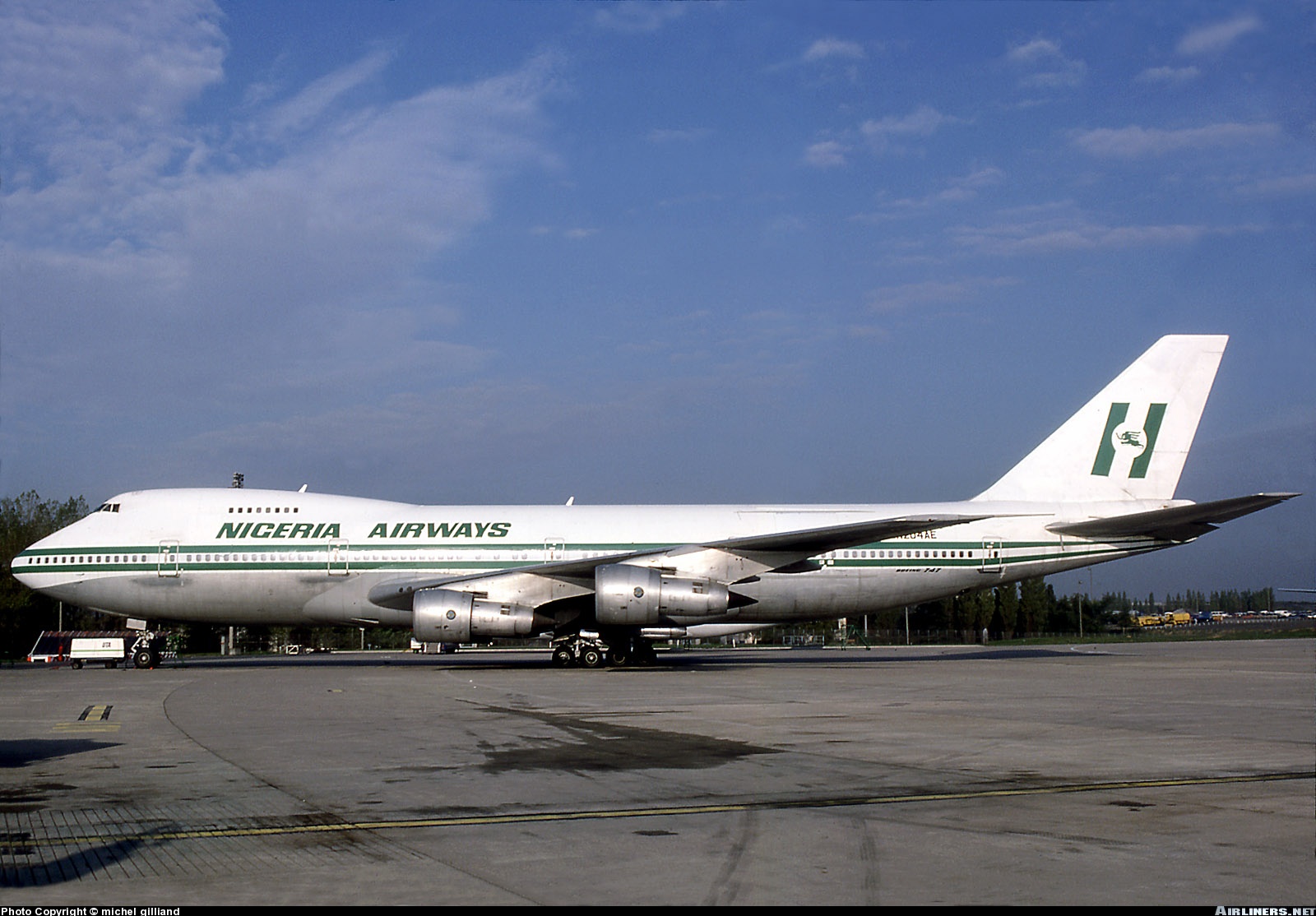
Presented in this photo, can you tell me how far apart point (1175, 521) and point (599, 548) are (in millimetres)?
14163

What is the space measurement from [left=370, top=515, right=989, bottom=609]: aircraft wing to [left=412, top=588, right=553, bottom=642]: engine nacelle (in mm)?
541

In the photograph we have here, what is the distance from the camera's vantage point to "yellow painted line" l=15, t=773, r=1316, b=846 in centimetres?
611

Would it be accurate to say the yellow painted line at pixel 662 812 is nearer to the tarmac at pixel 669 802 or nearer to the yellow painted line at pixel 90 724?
the tarmac at pixel 669 802

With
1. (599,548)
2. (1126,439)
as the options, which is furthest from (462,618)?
(1126,439)

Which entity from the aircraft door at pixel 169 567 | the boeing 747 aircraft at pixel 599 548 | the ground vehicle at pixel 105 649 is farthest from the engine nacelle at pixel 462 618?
the ground vehicle at pixel 105 649

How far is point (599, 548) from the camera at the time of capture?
26359mm

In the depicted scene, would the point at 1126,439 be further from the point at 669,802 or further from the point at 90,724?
the point at 90,724

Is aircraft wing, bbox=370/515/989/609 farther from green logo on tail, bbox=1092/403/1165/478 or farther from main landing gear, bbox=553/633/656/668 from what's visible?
green logo on tail, bbox=1092/403/1165/478

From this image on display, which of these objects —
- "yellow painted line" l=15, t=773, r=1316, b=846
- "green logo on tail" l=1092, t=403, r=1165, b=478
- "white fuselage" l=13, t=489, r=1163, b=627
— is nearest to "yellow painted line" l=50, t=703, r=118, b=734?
"yellow painted line" l=15, t=773, r=1316, b=846

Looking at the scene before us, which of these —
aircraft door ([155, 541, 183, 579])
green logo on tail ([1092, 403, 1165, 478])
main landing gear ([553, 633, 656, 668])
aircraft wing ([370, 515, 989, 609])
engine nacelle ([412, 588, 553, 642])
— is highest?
green logo on tail ([1092, 403, 1165, 478])

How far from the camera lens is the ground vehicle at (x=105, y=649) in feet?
90.6

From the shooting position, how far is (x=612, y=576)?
2323cm

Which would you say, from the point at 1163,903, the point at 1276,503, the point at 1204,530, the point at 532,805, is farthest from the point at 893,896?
the point at 1204,530

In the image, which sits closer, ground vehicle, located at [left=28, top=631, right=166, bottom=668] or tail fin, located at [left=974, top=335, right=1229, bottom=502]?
ground vehicle, located at [left=28, top=631, right=166, bottom=668]
